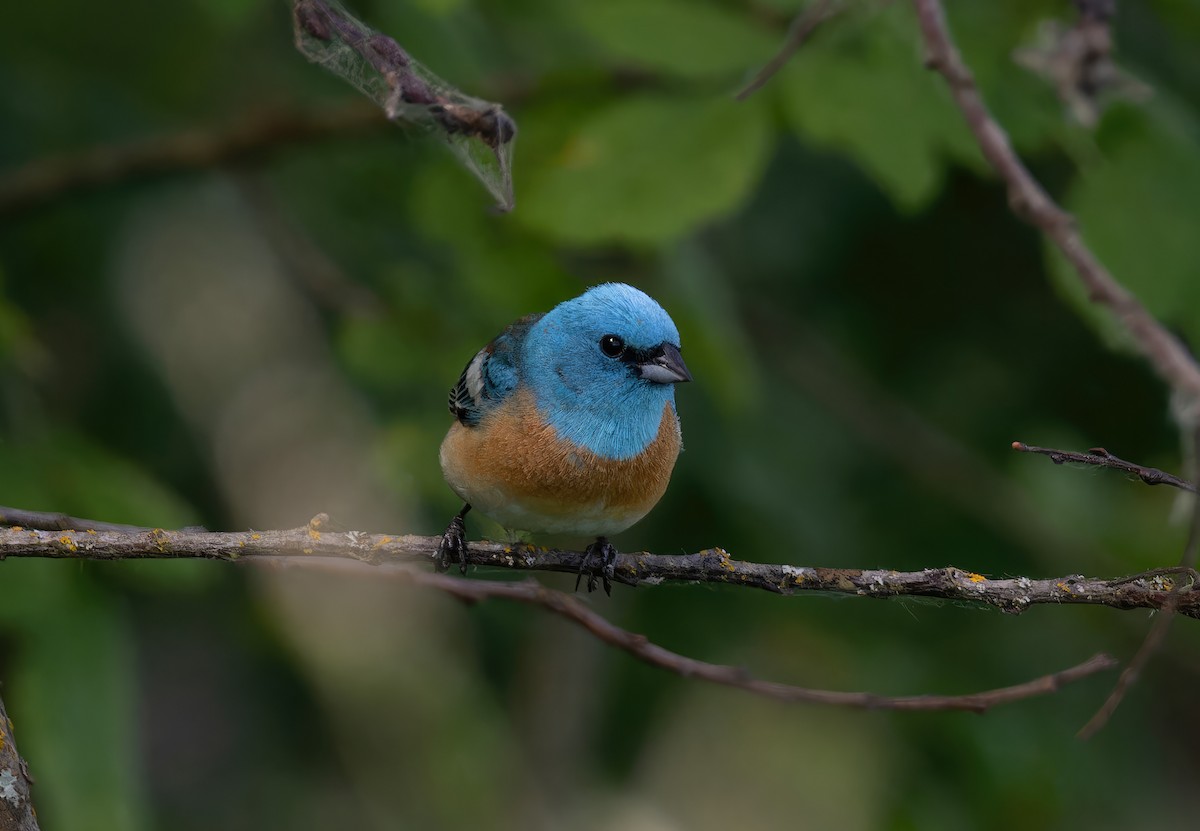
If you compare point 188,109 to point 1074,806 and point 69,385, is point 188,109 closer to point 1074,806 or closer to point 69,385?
point 69,385

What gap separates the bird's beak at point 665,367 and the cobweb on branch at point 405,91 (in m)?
1.31

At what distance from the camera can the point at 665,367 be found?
159 inches

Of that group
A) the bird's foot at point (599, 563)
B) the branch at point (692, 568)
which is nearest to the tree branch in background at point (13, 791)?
the branch at point (692, 568)

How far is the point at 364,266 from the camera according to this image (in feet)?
20.0

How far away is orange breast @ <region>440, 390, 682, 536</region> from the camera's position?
3883mm

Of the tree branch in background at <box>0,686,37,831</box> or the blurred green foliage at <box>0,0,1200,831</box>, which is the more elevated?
the blurred green foliage at <box>0,0,1200,831</box>

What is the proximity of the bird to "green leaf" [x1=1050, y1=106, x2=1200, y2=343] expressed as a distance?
1395 millimetres

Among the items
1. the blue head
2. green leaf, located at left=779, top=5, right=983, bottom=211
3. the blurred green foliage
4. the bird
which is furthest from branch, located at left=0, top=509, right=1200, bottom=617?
green leaf, located at left=779, top=5, right=983, bottom=211

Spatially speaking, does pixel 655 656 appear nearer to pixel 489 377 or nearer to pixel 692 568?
pixel 692 568

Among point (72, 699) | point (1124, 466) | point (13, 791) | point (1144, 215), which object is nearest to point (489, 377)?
point (72, 699)

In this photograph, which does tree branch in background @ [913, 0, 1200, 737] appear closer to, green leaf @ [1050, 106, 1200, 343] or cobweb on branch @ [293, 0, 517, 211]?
cobweb on branch @ [293, 0, 517, 211]

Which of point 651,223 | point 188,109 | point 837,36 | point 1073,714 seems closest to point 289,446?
point 188,109

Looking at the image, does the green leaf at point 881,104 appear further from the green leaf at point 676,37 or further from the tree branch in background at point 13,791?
the tree branch in background at point 13,791

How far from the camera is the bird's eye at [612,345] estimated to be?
414 cm
